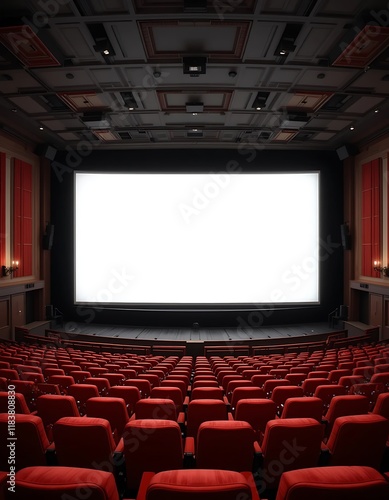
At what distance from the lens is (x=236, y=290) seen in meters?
13.2

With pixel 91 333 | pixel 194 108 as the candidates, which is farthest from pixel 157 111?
pixel 91 333

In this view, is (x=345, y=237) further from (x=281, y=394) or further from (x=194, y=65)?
(x=281, y=394)

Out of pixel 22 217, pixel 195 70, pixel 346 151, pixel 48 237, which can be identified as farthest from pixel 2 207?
pixel 346 151

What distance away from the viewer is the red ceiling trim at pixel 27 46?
252 inches

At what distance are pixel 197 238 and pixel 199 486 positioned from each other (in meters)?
12.2

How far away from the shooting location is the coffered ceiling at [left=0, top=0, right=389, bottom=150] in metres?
6.20

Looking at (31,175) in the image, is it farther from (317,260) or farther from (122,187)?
(317,260)

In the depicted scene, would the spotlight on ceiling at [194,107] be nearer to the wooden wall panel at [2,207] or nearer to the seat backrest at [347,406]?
the wooden wall panel at [2,207]

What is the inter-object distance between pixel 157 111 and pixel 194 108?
127 cm

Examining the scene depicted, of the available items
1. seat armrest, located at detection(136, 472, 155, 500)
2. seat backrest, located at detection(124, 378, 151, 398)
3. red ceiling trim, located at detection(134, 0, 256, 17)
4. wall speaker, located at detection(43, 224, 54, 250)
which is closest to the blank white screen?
wall speaker, located at detection(43, 224, 54, 250)

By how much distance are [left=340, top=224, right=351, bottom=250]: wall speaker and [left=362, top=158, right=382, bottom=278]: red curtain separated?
1.94 ft

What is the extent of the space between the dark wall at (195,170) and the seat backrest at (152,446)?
11909mm

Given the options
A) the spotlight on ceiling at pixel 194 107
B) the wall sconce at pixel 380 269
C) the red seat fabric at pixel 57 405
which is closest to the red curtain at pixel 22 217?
the spotlight on ceiling at pixel 194 107

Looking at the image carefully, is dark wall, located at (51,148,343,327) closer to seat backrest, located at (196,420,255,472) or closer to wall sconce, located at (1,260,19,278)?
wall sconce, located at (1,260,19,278)
